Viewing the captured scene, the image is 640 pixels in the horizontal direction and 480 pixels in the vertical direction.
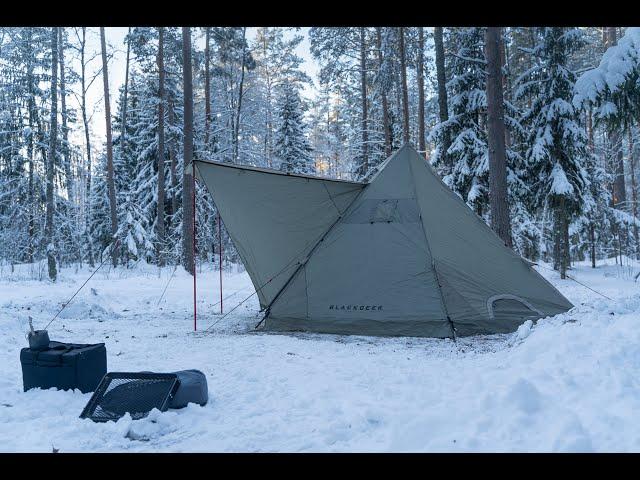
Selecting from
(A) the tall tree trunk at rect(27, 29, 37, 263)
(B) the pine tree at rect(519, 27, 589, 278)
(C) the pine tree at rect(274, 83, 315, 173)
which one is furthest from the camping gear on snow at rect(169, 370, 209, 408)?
(C) the pine tree at rect(274, 83, 315, 173)

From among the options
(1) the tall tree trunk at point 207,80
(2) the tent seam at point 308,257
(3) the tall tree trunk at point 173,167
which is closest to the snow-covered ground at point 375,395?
(2) the tent seam at point 308,257

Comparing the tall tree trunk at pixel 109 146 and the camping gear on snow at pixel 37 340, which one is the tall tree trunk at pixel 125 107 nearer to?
the tall tree trunk at pixel 109 146

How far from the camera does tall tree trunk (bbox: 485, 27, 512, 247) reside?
895cm

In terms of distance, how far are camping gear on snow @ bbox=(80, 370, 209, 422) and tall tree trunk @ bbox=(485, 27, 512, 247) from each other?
694 centimetres

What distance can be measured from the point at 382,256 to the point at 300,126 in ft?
64.6

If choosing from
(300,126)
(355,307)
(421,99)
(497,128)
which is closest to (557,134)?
(497,128)

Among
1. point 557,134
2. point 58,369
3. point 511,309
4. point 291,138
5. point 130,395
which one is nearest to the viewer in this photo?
point 130,395

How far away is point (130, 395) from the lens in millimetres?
3727

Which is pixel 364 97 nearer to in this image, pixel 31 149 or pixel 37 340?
pixel 31 149

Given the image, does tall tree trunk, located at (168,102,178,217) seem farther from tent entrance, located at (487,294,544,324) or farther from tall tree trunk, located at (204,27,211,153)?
tent entrance, located at (487,294,544,324)

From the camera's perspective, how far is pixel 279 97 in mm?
28781

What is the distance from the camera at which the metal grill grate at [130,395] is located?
141 inches

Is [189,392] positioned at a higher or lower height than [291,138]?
lower

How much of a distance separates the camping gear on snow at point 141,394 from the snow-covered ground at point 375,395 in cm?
11
